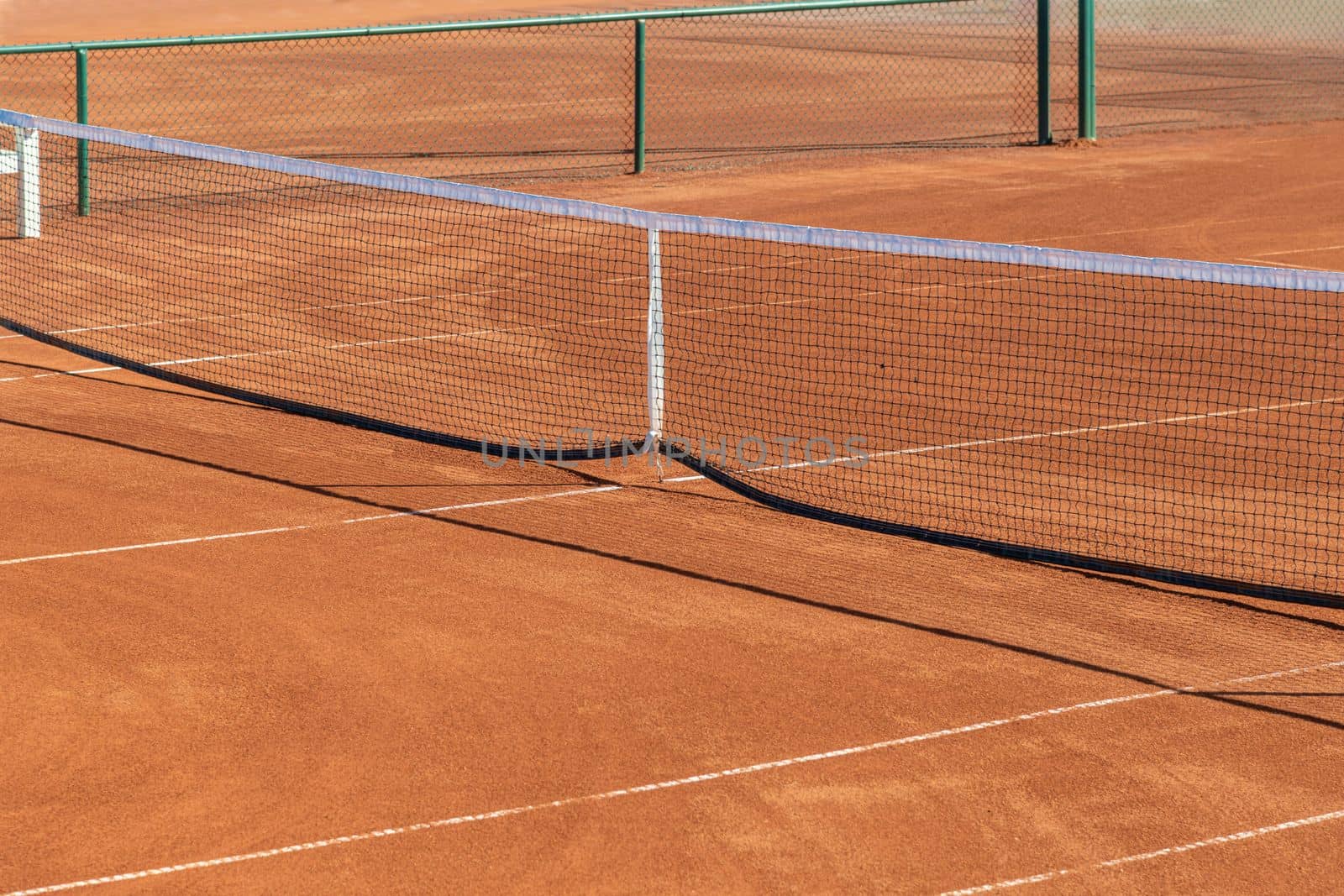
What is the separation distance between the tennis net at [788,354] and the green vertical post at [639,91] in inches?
133

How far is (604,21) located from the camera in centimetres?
2338

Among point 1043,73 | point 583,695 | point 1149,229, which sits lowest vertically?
point 583,695

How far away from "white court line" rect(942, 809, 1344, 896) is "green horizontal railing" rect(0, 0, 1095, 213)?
599 inches

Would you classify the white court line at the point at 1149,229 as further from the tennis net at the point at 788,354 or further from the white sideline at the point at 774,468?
the white sideline at the point at 774,468

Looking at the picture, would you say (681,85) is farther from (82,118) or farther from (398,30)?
(82,118)

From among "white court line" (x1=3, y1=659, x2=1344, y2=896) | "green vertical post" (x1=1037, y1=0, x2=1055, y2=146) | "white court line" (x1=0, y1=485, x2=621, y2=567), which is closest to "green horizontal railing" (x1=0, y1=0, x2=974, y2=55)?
"green vertical post" (x1=1037, y1=0, x2=1055, y2=146)

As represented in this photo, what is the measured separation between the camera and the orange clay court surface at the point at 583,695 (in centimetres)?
679

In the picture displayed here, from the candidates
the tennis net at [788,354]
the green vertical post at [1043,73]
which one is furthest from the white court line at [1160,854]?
the green vertical post at [1043,73]

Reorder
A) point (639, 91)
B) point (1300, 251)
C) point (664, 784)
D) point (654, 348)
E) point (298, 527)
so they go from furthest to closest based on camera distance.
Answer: point (639, 91) → point (1300, 251) → point (654, 348) → point (298, 527) → point (664, 784)

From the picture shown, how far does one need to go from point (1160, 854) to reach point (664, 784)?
6.27 ft

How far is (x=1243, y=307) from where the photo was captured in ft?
50.0

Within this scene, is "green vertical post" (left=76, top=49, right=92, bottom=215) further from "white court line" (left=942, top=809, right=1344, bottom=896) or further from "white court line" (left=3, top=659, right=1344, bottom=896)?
"white court line" (left=942, top=809, right=1344, bottom=896)

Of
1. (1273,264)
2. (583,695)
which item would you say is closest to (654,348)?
(583,695)

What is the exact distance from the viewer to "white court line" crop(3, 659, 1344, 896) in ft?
21.9
